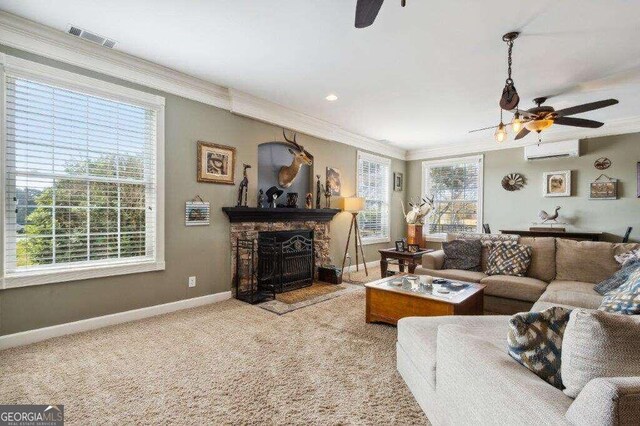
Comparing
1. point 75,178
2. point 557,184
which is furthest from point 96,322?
point 557,184

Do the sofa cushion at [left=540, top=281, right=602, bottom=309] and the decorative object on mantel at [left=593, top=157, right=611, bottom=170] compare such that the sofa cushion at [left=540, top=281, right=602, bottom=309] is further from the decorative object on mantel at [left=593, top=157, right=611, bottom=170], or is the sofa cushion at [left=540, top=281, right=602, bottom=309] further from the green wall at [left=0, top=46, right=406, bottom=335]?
the green wall at [left=0, top=46, right=406, bottom=335]

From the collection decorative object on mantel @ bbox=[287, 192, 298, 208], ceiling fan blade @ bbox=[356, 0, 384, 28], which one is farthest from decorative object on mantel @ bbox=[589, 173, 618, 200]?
ceiling fan blade @ bbox=[356, 0, 384, 28]

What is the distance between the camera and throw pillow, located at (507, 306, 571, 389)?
1.16 meters

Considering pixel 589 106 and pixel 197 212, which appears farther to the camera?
pixel 197 212

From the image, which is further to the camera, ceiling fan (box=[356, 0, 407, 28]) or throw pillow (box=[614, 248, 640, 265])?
throw pillow (box=[614, 248, 640, 265])

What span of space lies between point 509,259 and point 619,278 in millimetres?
1037

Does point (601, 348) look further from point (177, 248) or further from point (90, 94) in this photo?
point (90, 94)

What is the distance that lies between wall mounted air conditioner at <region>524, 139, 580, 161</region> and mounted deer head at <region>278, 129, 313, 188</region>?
4.24 m

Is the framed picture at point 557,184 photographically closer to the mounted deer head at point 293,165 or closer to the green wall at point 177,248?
the mounted deer head at point 293,165

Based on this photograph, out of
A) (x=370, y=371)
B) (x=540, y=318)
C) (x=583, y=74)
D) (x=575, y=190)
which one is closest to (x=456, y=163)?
(x=575, y=190)

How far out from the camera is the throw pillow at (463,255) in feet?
13.3

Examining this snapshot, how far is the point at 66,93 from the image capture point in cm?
295

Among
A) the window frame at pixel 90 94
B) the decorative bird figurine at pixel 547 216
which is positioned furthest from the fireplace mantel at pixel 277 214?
the decorative bird figurine at pixel 547 216

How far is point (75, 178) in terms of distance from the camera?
2996mm
